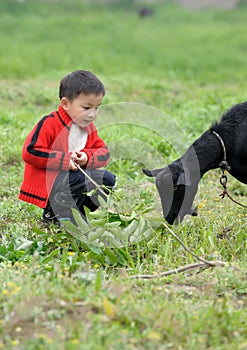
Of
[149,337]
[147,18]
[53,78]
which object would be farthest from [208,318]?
[147,18]

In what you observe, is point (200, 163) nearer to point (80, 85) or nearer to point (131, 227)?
point (131, 227)

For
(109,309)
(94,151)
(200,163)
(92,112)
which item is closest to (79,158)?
(94,151)

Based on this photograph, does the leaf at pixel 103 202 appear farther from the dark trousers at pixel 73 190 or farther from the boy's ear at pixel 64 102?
the boy's ear at pixel 64 102

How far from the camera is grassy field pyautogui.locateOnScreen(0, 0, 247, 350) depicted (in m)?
3.32

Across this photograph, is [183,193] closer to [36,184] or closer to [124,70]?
[36,184]

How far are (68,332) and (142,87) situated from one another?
28.4ft

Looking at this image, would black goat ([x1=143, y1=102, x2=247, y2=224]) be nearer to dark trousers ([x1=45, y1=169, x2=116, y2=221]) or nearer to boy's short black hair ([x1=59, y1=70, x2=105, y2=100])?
dark trousers ([x1=45, y1=169, x2=116, y2=221])

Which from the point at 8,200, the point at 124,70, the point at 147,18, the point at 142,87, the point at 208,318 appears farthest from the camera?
the point at 147,18

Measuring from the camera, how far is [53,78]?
12.1 meters

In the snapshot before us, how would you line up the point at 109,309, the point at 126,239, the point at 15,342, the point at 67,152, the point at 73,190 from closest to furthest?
the point at 15,342 < the point at 109,309 < the point at 126,239 < the point at 67,152 < the point at 73,190

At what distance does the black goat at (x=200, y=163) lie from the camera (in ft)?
16.6

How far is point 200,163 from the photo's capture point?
207 inches

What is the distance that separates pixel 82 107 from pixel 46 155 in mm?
461

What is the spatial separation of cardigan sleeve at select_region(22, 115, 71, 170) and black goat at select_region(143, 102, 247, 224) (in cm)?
70
